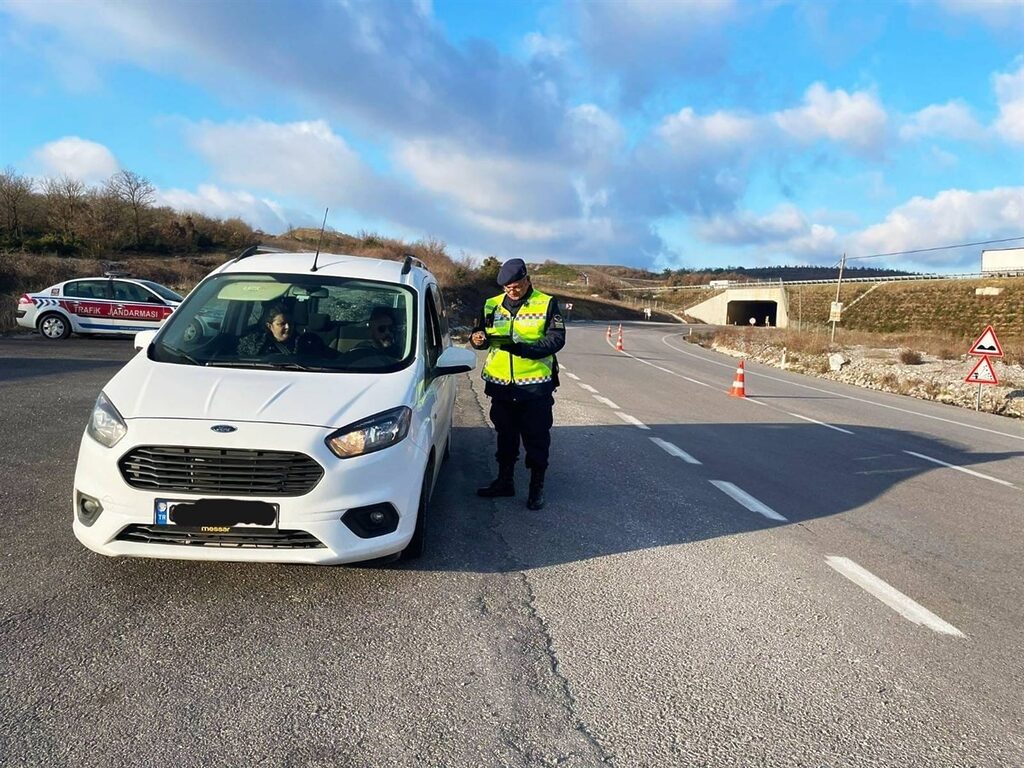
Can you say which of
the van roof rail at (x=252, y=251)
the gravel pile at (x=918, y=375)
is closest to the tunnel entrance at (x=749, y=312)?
the gravel pile at (x=918, y=375)

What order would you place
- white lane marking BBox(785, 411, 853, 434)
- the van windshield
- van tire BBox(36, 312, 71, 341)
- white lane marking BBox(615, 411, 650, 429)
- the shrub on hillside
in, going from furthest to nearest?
the shrub on hillside
van tire BBox(36, 312, 71, 341)
white lane marking BBox(785, 411, 853, 434)
white lane marking BBox(615, 411, 650, 429)
the van windshield

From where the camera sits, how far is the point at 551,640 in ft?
12.5

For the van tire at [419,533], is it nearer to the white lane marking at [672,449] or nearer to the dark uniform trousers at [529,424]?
the dark uniform trousers at [529,424]

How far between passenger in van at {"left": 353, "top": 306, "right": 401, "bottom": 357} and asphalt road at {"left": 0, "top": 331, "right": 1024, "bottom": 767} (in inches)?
51.4

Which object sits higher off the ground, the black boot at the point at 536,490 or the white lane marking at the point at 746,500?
the black boot at the point at 536,490

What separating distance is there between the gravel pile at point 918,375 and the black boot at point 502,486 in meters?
18.0

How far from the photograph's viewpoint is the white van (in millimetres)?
3887

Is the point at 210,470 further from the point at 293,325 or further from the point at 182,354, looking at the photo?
the point at 293,325

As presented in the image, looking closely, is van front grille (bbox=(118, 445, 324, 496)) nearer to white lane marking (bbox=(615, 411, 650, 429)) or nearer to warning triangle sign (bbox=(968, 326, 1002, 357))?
white lane marking (bbox=(615, 411, 650, 429))

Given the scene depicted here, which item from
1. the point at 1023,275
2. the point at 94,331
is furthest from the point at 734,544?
the point at 1023,275

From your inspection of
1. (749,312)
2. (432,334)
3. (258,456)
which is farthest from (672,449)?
(749,312)

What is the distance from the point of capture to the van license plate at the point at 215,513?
387cm

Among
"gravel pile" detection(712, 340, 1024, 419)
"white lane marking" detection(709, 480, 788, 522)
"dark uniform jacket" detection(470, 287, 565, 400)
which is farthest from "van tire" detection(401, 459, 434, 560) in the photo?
"gravel pile" detection(712, 340, 1024, 419)

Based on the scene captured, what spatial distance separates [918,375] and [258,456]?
26.4 metres
